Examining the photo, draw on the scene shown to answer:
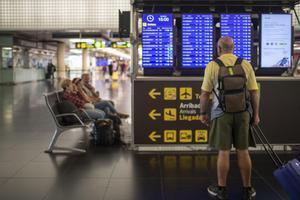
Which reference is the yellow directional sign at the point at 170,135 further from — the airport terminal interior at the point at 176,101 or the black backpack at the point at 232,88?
the black backpack at the point at 232,88

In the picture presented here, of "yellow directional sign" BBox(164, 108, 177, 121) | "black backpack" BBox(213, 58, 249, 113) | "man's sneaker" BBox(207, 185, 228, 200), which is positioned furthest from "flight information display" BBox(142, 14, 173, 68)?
"man's sneaker" BBox(207, 185, 228, 200)

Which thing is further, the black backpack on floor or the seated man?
the seated man

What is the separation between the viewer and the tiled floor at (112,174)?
4539mm

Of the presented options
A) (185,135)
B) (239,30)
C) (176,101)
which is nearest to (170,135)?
(185,135)

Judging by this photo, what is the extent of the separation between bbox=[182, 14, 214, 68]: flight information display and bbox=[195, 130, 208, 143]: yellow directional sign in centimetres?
106

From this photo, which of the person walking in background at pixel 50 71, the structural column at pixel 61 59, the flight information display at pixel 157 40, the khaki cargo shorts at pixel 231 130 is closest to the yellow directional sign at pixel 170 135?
the flight information display at pixel 157 40

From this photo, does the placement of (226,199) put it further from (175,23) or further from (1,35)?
(1,35)

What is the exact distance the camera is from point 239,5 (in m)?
6.93

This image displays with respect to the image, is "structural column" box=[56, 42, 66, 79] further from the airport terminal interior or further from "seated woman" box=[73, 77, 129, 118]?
the airport terminal interior

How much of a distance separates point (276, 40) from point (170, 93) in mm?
1932

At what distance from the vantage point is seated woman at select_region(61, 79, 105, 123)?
7.55 meters

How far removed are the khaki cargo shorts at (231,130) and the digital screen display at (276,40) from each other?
2.77 metres

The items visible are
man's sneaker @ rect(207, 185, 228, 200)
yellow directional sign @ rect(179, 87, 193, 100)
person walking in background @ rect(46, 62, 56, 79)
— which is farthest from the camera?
A: person walking in background @ rect(46, 62, 56, 79)

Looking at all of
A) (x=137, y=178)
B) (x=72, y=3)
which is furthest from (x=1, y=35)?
(x=137, y=178)
